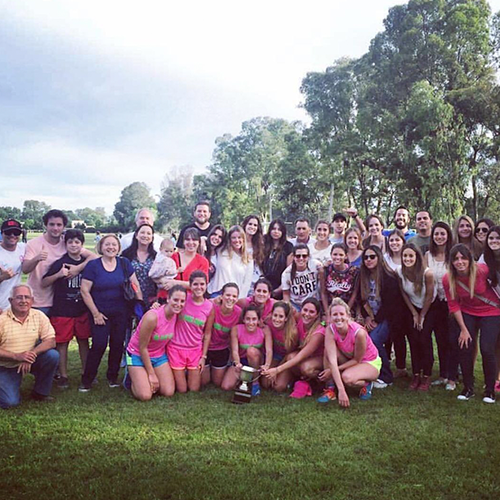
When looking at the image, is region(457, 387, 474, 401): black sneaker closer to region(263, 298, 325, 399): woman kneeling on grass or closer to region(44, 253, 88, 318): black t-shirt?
region(263, 298, 325, 399): woman kneeling on grass

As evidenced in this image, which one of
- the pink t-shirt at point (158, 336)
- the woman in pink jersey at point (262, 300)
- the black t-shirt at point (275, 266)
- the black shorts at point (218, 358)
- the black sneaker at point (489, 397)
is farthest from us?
the black t-shirt at point (275, 266)

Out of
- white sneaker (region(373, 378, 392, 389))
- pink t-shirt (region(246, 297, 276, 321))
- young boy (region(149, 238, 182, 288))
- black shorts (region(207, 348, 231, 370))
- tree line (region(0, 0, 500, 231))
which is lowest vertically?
white sneaker (region(373, 378, 392, 389))

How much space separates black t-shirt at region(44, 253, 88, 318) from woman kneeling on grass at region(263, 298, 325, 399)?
2.43m

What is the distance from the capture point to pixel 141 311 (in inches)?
237

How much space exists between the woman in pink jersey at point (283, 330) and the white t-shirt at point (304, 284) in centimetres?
41

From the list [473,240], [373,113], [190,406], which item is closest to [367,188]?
[373,113]

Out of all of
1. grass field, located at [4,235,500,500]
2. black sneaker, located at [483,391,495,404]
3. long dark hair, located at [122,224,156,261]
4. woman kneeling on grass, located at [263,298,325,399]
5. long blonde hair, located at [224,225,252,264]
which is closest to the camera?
grass field, located at [4,235,500,500]

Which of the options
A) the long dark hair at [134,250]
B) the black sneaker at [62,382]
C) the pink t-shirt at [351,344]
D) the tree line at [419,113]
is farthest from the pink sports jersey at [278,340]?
the tree line at [419,113]

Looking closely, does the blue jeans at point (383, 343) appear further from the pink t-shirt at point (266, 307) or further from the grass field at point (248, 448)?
the pink t-shirt at point (266, 307)

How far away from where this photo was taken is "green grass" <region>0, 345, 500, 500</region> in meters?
3.44

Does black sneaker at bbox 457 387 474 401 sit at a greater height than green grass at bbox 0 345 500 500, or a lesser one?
greater

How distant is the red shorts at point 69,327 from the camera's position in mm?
5776

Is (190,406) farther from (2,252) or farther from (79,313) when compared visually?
(2,252)

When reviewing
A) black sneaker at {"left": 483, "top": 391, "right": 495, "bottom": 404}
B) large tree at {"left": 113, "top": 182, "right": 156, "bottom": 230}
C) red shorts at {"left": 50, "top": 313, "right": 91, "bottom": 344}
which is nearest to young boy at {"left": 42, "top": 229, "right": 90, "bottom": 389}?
red shorts at {"left": 50, "top": 313, "right": 91, "bottom": 344}
